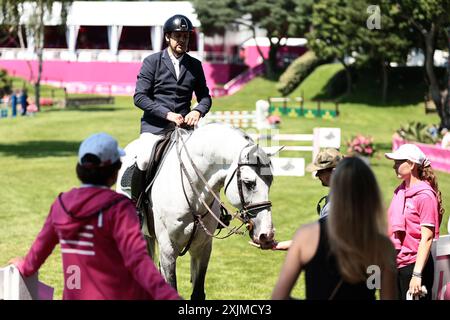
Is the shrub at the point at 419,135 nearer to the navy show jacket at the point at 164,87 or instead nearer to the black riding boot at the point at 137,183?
the navy show jacket at the point at 164,87

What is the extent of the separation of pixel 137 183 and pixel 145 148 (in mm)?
370

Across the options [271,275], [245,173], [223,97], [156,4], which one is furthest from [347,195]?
[156,4]

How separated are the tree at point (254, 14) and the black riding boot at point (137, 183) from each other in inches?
2448

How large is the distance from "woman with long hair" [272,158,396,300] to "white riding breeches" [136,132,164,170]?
4.35 m

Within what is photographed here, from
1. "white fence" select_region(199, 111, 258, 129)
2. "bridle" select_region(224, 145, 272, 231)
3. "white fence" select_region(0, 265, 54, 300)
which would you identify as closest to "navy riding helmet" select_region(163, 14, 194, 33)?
"bridle" select_region(224, 145, 272, 231)

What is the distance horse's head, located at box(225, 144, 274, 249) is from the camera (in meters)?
8.05

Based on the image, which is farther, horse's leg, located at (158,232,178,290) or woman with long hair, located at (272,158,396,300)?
horse's leg, located at (158,232,178,290)

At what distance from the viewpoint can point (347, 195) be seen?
15.9 feet

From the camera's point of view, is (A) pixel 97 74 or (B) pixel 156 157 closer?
(B) pixel 156 157

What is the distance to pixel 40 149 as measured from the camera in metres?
36.2

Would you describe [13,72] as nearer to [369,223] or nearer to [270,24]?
[270,24]

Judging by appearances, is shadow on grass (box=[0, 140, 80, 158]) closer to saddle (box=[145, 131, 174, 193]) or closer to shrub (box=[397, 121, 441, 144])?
shrub (box=[397, 121, 441, 144])

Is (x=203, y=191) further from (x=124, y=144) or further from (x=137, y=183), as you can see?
(x=124, y=144)

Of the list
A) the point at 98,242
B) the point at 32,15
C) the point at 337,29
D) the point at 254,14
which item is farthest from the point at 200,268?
the point at 254,14
